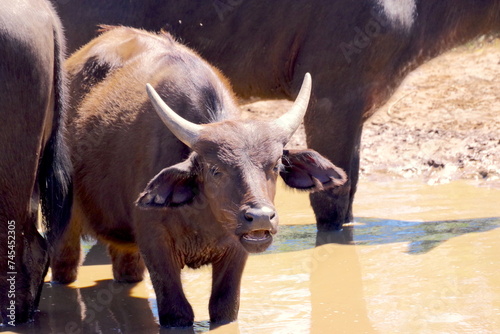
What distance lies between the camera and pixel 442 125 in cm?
1184

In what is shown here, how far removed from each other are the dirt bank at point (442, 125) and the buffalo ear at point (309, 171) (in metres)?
3.46

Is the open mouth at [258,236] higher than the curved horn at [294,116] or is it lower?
lower

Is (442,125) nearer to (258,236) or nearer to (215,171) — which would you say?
(215,171)

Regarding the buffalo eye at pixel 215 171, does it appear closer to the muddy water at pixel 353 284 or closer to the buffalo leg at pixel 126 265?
the muddy water at pixel 353 284

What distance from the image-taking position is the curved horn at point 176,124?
5.82 metres

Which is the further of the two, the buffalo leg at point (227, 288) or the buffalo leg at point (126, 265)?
the buffalo leg at point (126, 265)

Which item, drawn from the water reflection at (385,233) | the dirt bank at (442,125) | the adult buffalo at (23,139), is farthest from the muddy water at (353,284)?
the dirt bank at (442,125)

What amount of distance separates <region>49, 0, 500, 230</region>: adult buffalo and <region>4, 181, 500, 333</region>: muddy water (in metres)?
0.61

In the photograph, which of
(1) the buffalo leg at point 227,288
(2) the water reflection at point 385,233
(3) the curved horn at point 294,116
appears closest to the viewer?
(3) the curved horn at point 294,116

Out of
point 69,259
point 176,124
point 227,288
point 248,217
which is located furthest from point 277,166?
point 69,259

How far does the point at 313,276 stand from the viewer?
294 inches

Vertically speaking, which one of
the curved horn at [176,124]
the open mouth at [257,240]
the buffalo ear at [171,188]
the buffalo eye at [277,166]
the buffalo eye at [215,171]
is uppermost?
the curved horn at [176,124]

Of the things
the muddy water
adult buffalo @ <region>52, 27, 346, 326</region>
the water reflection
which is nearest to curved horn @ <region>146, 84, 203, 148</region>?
adult buffalo @ <region>52, 27, 346, 326</region>

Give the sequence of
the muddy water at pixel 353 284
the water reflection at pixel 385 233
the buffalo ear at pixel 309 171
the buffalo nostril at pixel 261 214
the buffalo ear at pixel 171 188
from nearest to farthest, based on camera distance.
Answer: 1. the buffalo nostril at pixel 261 214
2. the buffalo ear at pixel 171 188
3. the buffalo ear at pixel 309 171
4. the muddy water at pixel 353 284
5. the water reflection at pixel 385 233
